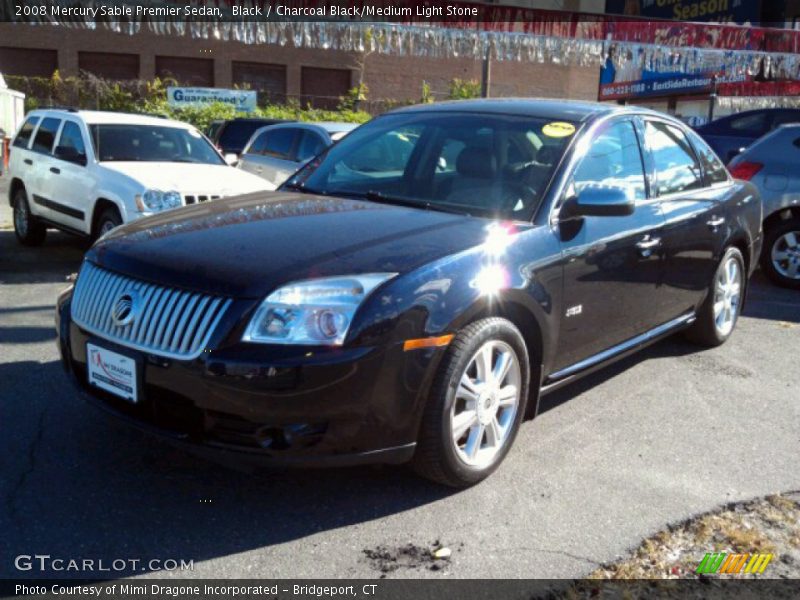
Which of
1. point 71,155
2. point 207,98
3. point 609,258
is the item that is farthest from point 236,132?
point 609,258

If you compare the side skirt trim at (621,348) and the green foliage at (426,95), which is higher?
the green foliage at (426,95)

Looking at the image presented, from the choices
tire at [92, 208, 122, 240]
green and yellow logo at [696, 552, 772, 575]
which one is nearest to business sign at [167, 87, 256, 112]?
tire at [92, 208, 122, 240]

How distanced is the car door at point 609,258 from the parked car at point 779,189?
409 cm

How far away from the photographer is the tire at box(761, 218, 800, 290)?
8.28 meters

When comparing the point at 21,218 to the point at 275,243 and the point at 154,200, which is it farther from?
the point at 275,243

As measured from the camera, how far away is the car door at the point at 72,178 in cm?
843

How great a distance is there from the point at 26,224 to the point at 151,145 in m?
1.87

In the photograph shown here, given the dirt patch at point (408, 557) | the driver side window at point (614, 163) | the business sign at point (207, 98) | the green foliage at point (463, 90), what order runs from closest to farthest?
the dirt patch at point (408, 557) → the driver side window at point (614, 163) → the business sign at point (207, 98) → the green foliage at point (463, 90)

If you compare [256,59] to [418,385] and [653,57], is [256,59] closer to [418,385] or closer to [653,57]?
[653,57]

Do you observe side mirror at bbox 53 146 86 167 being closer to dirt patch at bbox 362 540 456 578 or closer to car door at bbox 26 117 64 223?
car door at bbox 26 117 64 223

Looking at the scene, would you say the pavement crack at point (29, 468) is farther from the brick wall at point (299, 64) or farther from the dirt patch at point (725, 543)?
the brick wall at point (299, 64)

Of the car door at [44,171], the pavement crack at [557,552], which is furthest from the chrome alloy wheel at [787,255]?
the car door at [44,171]

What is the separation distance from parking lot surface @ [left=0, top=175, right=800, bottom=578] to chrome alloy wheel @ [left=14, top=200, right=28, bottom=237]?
5.08 meters

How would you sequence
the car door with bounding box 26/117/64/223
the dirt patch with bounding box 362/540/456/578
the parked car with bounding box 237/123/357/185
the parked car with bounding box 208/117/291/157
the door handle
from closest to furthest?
1. the dirt patch with bounding box 362/540/456/578
2. the door handle
3. the car door with bounding box 26/117/64/223
4. the parked car with bounding box 237/123/357/185
5. the parked car with bounding box 208/117/291/157
